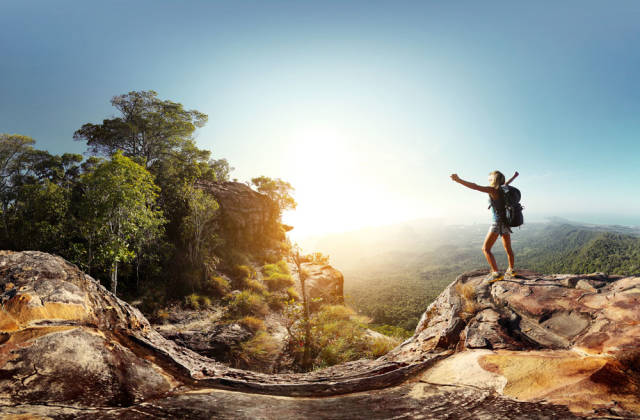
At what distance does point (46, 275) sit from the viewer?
3.33m

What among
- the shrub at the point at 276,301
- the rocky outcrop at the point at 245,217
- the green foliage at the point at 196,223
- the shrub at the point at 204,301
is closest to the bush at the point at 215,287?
the shrub at the point at 204,301

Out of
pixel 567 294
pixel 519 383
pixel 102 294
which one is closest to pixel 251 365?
pixel 102 294

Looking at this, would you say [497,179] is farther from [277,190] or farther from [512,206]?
[277,190]

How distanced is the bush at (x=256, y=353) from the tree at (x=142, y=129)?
2327cm

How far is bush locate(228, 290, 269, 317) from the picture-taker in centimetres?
1445

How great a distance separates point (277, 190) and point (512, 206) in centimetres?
2886

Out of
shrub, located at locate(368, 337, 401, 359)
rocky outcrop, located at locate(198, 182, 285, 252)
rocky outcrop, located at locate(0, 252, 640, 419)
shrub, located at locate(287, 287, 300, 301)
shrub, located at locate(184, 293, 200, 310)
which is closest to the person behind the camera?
rocky outcrop, located at locate(0, 252, 640, 419)

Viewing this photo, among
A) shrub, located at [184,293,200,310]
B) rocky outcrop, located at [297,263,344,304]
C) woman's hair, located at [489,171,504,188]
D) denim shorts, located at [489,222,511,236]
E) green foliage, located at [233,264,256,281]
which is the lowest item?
rocky outcrop, located at [297,263,344,304]

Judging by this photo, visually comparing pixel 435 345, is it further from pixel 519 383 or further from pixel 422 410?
pixel 422 410

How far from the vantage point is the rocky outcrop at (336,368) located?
2.19 meters

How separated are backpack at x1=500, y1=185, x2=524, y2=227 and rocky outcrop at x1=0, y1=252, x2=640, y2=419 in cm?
155

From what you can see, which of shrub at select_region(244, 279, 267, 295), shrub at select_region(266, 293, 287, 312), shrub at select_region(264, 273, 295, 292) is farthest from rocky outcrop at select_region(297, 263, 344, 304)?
shrub at select_region(244, 279, 267, 295)

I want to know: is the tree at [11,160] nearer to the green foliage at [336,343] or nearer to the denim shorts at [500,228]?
the green foliage at [336,343]

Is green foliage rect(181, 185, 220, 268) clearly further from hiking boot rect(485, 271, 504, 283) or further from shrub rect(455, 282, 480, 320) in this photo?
hiking boot rect(485, 271, 504, 283)
